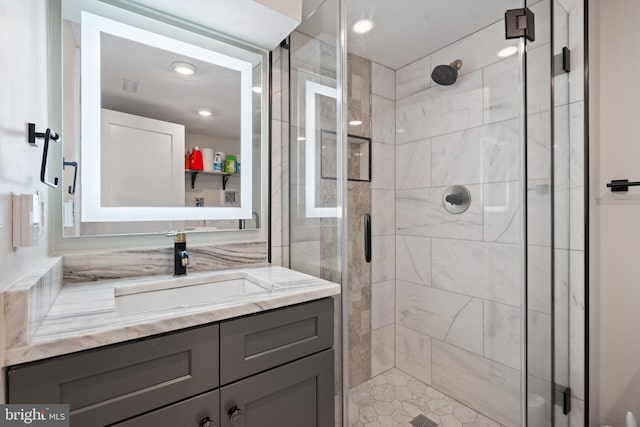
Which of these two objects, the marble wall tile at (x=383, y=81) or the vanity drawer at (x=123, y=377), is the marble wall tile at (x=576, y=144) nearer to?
the marble wall tile at (x=383, y=81)

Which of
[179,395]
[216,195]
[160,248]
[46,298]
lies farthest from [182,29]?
[179,395]

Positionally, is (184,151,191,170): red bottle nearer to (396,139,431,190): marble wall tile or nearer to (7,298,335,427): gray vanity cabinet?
(7,298,335,427): gray vanity cabinet

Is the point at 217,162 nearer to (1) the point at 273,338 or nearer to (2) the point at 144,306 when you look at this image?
(2) the point at 144,306

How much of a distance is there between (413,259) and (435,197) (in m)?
0.42

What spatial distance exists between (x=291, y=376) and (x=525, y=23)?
165 centimetres

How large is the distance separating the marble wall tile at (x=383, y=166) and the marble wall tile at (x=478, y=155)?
25cm

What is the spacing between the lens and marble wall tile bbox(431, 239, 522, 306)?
1.54 meters

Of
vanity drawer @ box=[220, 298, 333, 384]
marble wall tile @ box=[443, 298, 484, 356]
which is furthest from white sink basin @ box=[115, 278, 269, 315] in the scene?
marble wall tile @ box=[443, 298, 484, 356]

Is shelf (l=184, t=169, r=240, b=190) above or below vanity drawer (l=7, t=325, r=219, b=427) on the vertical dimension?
above

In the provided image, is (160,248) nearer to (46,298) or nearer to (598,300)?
(46,298)

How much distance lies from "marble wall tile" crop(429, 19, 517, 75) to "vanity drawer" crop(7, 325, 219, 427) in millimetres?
1832

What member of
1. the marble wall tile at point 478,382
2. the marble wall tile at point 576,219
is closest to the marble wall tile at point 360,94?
the marble wall tile at point 576,219

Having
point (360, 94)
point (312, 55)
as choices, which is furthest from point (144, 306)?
point (360, 94)

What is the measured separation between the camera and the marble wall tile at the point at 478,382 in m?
1.58
